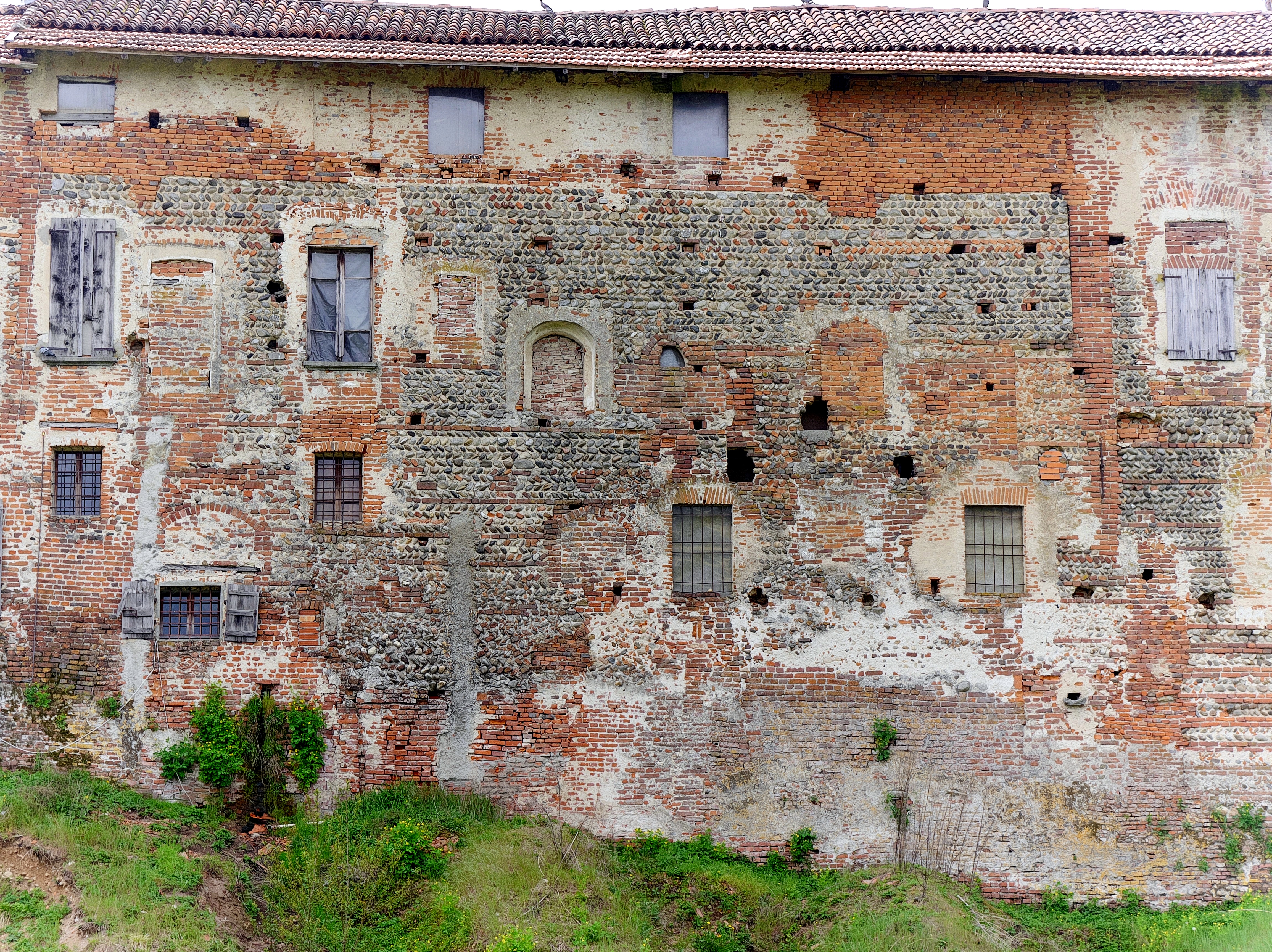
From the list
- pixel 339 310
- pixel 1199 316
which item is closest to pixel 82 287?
pixel 339 310

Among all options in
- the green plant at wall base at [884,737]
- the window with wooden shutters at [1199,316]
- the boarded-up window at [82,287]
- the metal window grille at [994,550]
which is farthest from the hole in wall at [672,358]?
the boarded-up window at [82,287]

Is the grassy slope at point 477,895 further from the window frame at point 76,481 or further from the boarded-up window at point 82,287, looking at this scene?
the boarded-up window at point 82,287

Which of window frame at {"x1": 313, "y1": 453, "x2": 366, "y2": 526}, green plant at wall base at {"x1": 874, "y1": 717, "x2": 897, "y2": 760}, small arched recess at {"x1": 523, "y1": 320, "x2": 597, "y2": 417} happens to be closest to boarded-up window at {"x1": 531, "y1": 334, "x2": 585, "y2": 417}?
small arched recess at {"x1": 523, "y1": 320, "x2": 597, "y2": 417}

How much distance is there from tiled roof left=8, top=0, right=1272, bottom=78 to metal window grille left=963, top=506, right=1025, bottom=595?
617 centimetres

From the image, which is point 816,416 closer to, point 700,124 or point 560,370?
point 560,370

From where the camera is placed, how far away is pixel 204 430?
42.9 ft

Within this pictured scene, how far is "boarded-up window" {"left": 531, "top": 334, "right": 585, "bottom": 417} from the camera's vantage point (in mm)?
13398

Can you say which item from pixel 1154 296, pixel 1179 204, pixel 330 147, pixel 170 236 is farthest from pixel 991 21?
pixel 170 236

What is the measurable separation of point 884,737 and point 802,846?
6.02 ft

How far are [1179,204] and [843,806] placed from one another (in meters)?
9.81

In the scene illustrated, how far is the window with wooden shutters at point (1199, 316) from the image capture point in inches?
532

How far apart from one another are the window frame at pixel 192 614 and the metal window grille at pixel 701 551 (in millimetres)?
6244

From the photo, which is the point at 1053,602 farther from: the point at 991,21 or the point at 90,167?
the point at 90,167

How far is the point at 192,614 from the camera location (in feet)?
42.6
